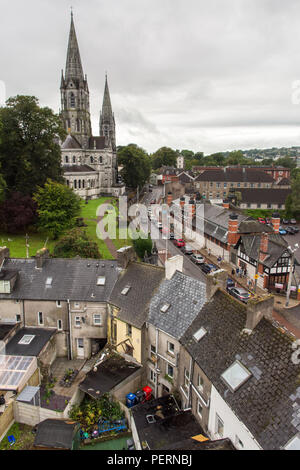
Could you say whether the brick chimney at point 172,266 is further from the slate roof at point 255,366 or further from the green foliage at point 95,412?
the green foliage at point 95,412

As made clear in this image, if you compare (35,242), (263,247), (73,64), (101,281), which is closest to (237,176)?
(263,247)

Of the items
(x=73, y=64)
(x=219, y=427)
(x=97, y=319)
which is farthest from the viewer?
(x=73, y=64)

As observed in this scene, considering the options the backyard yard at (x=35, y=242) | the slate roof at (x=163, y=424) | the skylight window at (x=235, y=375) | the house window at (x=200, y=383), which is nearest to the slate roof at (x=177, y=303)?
the house window at (x=200, y=383)

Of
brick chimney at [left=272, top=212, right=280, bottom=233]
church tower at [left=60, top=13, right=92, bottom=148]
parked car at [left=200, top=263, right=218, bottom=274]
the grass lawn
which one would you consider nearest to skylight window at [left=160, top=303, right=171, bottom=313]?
the grass lawn

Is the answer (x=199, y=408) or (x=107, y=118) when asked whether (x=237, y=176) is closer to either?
(x=107, y=118)

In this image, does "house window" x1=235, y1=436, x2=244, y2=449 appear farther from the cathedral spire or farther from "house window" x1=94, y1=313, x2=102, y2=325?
the cathedral spire
